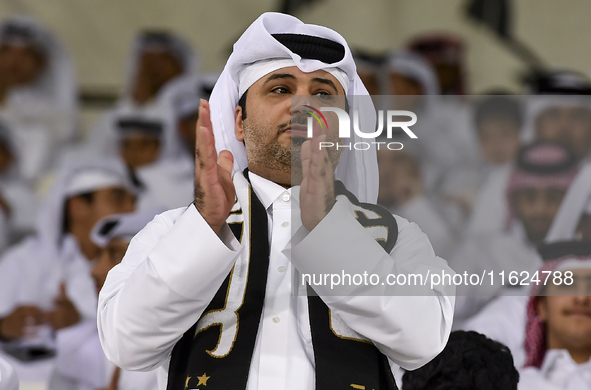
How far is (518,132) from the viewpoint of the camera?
4859mm

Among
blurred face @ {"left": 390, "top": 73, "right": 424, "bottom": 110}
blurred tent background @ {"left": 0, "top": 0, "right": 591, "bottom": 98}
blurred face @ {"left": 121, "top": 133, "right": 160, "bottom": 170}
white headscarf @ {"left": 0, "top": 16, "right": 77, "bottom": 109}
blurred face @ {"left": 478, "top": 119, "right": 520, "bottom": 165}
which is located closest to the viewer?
blurred face @ {"left": 478, "top": 119, "right": 520, "bottom": 165}

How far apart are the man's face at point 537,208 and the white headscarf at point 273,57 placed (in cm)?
177

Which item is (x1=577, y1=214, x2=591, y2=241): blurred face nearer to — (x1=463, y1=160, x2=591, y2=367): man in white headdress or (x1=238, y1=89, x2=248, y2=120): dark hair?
(x1=463, y1=160, x2=591, y2=367): man in white headdress

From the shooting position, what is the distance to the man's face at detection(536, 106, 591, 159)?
4344mm

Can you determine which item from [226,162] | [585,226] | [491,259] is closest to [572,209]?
[585,226]

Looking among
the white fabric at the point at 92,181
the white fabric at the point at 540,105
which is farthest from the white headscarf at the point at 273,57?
the white fabric at the point at 540,105

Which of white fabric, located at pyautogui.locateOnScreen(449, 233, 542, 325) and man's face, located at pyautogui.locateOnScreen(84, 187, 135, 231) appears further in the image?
man's face, located at pyautogui.locateOnScreen(84, 187, 135, 231)

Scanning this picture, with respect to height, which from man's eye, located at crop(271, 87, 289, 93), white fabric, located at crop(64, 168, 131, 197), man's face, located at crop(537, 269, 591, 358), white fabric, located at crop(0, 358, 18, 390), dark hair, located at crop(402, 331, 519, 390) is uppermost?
white fabric, located at crop(64, 168, 131, 197)

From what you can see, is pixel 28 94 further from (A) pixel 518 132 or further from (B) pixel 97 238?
(A) pixel 518 132

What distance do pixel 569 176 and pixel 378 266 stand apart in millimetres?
2571

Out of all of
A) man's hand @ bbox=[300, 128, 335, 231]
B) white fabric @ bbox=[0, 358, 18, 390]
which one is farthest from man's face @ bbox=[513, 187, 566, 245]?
white fabric @ bbox=[0, 358, 18, 390]

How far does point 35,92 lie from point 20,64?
0.29 meters

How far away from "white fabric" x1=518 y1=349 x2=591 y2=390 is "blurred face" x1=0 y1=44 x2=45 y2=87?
18.6 ft

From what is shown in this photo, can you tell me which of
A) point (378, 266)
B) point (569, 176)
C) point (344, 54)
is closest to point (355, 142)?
point (344, 54)
